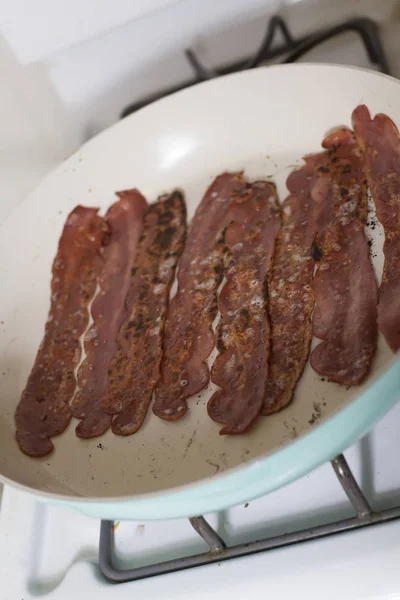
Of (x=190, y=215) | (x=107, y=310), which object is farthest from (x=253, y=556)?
(x=190, y=215)

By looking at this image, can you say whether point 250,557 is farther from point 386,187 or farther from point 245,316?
point 386,187

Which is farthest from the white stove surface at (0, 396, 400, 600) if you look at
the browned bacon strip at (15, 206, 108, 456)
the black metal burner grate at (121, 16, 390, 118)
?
the black metal burner grate at (121, 16, 390, 118)

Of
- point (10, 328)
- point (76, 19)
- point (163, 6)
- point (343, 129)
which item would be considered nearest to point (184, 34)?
point (163, 6)

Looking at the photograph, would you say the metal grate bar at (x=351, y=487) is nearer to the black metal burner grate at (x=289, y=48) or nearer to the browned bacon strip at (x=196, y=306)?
the browned bacon strip at (x=196, y=306)

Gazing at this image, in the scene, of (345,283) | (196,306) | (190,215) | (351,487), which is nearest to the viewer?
(351,487)

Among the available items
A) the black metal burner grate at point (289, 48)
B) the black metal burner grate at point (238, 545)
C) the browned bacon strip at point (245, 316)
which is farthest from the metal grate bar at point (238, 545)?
the black metal burner grate at point (289, 48)
